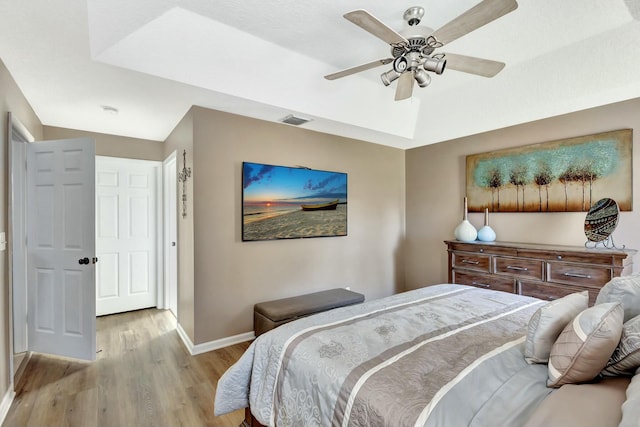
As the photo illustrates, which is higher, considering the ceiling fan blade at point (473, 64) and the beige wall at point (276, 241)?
the ceiling fan blade at point (473, 64)

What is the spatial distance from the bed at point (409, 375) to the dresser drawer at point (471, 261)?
1334mm

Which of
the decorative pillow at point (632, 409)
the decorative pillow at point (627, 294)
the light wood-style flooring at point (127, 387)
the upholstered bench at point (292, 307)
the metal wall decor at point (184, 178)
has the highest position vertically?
the metal wall decor at point (184, 178)

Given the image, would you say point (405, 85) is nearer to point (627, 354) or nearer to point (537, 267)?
point (627, 354)

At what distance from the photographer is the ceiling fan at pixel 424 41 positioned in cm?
154

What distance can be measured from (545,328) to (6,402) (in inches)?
125

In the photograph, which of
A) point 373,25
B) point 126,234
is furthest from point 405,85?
point 126,234

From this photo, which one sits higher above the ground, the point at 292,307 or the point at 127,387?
the point at 292,307

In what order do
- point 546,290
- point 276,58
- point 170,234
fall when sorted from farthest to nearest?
point 170,234 < point 546,290 < point 276,58

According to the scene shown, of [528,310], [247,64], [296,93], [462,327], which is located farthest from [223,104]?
[528,310]

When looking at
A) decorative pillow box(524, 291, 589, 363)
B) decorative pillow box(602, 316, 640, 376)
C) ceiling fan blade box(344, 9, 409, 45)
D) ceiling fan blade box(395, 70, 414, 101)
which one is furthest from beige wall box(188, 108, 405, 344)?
decorative pillow box(602, 316, 640, 376)

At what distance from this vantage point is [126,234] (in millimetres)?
4031

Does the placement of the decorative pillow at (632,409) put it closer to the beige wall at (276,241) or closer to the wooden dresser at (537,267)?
the wooden dresser at (537,267)

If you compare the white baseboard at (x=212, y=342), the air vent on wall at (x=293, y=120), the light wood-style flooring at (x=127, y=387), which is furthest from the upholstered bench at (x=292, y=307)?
the air vent on wall at (x=293, y=120)

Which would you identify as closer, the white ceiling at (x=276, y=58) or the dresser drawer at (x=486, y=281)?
the white ceiling at (x=276, y=58)
